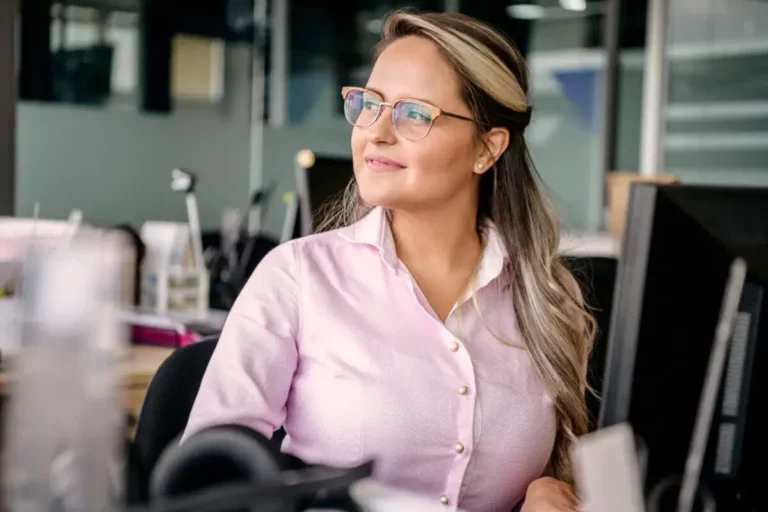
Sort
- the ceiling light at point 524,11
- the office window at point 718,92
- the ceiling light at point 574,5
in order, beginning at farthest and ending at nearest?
the ceiling light at point 524,11 < the ceiling light at point 574,5 < the office window at point 718,92

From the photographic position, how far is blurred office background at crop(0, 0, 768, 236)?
4.43 metres

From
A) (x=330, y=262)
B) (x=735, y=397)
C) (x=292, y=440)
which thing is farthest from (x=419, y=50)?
(x=735, y=397)

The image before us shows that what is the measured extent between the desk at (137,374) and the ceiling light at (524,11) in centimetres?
413

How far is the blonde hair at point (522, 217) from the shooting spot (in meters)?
1.46

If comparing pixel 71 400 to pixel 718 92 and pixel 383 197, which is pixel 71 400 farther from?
pixel 718 92

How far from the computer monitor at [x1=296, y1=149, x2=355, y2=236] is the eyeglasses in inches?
32.6

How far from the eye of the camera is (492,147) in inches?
62.5

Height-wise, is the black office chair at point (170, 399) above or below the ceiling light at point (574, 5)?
below

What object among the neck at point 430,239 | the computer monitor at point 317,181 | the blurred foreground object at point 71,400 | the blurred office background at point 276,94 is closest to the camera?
the blurred foreground object at point 71,400

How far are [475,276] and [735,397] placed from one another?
646 mm

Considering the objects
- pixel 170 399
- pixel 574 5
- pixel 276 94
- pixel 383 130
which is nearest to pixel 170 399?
pixel 170 399

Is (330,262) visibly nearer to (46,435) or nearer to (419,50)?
(419,50)

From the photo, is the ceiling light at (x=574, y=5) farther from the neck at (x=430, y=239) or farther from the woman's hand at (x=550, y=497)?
the woman's hand at (x=550, y=497)

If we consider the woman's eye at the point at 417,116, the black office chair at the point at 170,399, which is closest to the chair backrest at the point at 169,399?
the black office chair at the point at 170,399
